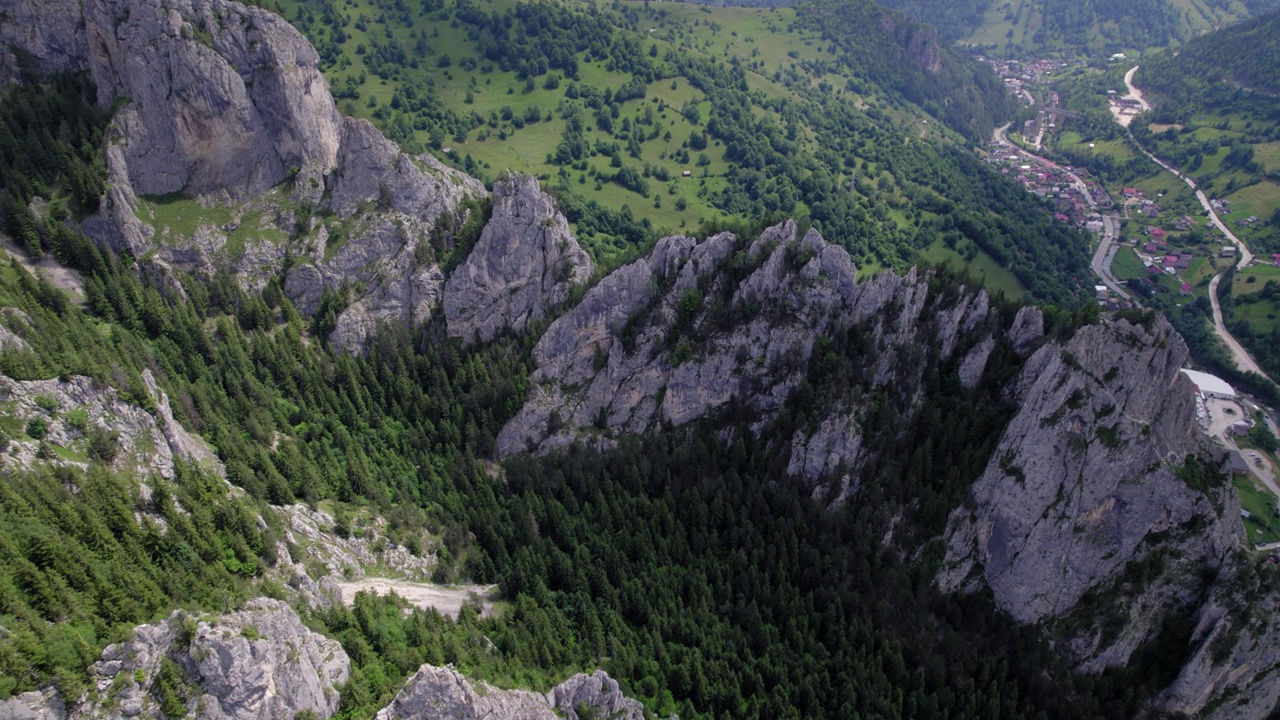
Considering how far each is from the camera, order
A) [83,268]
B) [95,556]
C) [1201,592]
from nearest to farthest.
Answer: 1. [95,556]
2. [1201,592]
3. [83,268]

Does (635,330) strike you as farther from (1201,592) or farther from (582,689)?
(1201,592)

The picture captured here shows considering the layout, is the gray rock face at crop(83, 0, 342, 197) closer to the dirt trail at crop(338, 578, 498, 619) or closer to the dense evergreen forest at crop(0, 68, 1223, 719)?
the dense evergreen forest at crop(0, 68, 1223, 719)

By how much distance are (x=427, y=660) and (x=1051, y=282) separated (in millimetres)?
183472

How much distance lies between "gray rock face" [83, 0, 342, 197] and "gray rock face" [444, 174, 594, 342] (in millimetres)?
32395

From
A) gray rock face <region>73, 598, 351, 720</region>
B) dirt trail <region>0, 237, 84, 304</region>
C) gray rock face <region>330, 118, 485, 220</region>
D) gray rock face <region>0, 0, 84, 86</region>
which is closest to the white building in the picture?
gray rock face <region>330, 118, 485, 220</region>

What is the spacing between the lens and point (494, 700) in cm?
6347

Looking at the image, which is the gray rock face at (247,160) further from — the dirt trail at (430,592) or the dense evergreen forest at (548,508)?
the dirt trail at (430,592)

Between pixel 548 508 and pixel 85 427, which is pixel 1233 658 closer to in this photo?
pixel 548 508

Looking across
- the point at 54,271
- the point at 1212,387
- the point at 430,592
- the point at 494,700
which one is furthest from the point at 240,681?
the point at 1212,387

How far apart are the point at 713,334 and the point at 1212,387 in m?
134

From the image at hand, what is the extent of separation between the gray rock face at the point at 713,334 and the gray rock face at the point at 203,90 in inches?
2126

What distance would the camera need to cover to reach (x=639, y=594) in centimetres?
8631

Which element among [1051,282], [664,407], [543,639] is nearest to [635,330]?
[664,407]

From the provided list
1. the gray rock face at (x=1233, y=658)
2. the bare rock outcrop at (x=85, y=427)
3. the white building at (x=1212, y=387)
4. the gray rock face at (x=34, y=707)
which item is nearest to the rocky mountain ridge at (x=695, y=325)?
the gray rock face at (x=1233, y=658)
